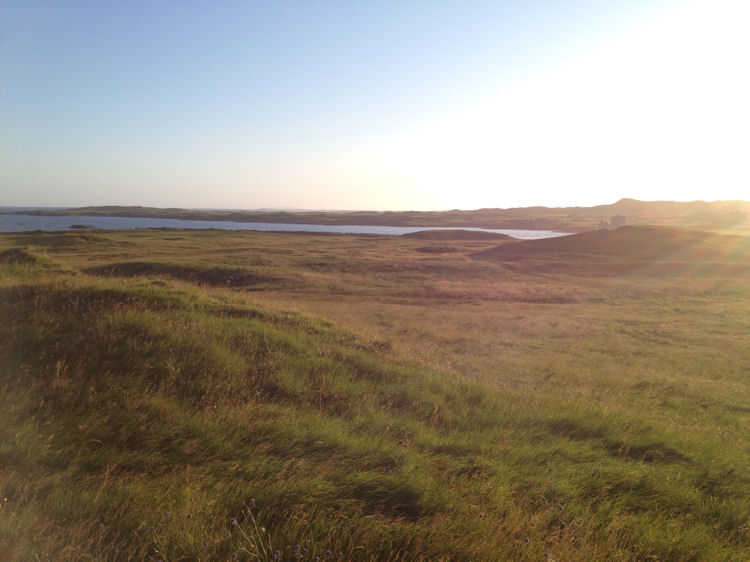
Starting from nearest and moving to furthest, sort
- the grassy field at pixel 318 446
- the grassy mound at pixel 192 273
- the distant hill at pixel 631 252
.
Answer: the grassy field at pixel 318 446, the grassy mound at pixel 192 273, the distant hill at pixel 631 252

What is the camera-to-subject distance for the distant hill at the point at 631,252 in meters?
42.8

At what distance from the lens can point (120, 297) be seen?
962 cm

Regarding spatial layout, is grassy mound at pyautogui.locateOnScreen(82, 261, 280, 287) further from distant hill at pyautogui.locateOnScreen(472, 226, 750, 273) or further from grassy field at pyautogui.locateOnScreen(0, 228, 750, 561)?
distant hill at pyautogui.locateOnScreen(472, 226, 750, 273)

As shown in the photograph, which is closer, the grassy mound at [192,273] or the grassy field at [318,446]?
the grassy field at [318,446]

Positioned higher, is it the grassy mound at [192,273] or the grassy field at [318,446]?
the grassy field at [318,446]

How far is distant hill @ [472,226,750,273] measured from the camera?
140 feet

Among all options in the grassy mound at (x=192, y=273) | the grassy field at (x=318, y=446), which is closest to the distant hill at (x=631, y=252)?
the grassy mound at (x=192, y=273)

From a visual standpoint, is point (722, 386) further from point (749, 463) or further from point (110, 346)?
point (110, 346)

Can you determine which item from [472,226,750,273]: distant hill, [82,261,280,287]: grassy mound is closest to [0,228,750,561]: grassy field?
[82,261,280,287]: grassy mound

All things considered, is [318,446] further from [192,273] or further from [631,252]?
[631,252]

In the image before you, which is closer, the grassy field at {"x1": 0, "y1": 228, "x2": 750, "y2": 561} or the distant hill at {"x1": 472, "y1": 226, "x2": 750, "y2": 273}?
the grassy field at {"x1": 0, "y1": 228, "x2": 750, "y2": 561}

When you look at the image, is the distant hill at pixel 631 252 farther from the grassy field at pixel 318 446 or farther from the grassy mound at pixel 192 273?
the grassy field at pixel 318 446

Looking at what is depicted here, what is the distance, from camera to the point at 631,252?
50812mm

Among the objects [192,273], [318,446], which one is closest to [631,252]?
[192,273]
